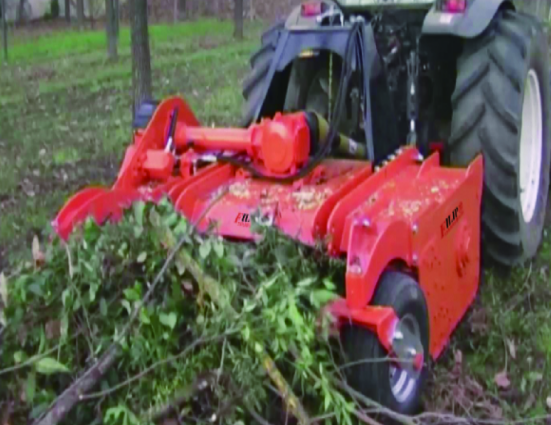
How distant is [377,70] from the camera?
172 inches

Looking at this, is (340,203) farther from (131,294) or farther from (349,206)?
(131,294)

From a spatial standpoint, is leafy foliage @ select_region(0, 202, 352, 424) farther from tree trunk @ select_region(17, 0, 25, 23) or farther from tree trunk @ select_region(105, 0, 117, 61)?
tree trunk @ select_region(17, 0, 25, 23)

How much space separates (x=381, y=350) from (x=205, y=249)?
2.42ft

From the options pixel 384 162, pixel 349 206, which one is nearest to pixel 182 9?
pixel 384 162

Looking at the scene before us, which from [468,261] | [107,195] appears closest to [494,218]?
[468,261]

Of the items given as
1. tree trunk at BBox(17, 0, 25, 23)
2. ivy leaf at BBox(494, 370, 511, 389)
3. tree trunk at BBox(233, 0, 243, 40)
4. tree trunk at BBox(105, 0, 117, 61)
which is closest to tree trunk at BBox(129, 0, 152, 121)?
ivy leaf at BBox(494, 370, 511, 389)

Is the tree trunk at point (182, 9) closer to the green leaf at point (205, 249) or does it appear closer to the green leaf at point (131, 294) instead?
the green leaf at point (205, 249)

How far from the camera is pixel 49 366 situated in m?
3.00

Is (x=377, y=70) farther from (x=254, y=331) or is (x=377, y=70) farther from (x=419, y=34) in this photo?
(x=254, y=331)

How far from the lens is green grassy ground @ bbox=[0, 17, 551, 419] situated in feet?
13.2

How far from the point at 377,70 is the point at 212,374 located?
193 centimetres

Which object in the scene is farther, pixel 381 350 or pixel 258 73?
pixel 258 73

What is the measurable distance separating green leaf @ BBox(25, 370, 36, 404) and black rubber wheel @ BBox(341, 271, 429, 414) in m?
1.10

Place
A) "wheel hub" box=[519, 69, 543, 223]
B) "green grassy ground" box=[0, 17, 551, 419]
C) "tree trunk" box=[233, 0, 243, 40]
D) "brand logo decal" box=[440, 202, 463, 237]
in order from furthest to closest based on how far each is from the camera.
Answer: "tree trunk" box=[233, 0, 243, 40] → "wheel hub" box=[519, 69, 543, 223] → "green grassy ground" box=[0, 17, 551, 419] → "brand logo decal" box=[440, 202, 463, 237]
